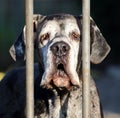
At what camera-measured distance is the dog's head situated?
311 inches

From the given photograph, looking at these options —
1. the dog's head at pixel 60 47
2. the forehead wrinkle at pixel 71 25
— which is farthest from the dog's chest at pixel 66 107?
the forehead wrinkle at pixel 71 25

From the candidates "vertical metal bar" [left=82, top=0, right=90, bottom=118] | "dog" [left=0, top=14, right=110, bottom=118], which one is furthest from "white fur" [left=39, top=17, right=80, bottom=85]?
"vertical metal bar" [left=82, top=0, right=90, bottom=118]

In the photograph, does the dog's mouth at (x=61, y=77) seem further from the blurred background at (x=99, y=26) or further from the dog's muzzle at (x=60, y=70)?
the blurred background at (x=99, y=26)

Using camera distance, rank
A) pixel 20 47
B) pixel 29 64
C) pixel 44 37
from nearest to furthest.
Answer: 1. pixel 29 64
2. pixel 44 37
3. pixel 20 47

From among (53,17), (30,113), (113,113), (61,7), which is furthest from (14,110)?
(61,7)

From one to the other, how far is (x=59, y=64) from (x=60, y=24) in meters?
0.49

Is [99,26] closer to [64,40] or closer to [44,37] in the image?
[44,37]

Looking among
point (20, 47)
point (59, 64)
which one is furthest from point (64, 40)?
point (20, 47)

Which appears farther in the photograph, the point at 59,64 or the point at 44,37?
the point at 44,37

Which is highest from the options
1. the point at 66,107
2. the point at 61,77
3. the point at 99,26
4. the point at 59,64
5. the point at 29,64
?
the point at 29,64

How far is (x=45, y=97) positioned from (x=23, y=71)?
91 cm

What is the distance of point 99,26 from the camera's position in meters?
18.9

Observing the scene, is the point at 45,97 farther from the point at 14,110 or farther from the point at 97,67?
the point at 97,67

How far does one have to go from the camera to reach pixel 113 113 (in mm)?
13141
